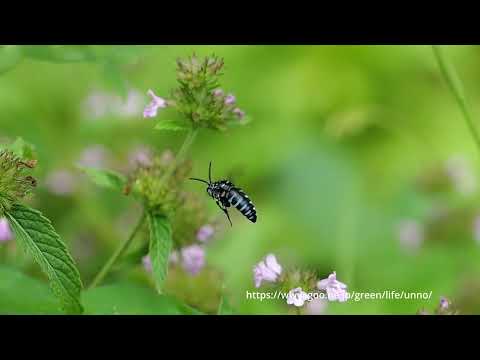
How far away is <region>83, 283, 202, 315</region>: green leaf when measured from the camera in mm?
A: 1847

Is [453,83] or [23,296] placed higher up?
[453,83]

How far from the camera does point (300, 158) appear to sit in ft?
14.0

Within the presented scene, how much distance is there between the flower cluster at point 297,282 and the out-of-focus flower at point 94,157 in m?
1.72

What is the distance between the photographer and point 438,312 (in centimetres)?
174

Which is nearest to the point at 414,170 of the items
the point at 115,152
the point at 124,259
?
the point at 115,152

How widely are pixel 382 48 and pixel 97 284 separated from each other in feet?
9.53

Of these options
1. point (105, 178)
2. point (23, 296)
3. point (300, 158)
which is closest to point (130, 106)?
point (300, 158)

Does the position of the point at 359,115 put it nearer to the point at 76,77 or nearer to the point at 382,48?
the point at 382,48

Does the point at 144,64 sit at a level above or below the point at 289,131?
above

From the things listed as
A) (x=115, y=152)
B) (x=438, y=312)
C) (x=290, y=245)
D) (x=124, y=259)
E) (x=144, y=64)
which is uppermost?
(x=144, y=64)

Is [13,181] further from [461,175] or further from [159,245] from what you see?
[461,175]

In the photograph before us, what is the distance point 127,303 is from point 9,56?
782 mm

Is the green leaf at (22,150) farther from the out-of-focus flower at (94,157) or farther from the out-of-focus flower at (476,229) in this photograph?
the out-of-focus flower at (476,229)

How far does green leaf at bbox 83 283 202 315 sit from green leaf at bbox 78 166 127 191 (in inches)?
10.1
